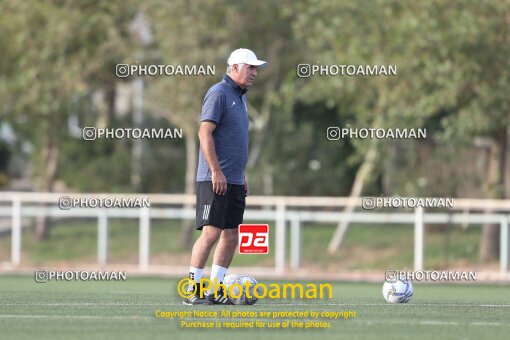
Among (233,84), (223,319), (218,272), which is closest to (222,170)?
(233,84)

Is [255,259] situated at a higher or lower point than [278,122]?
lower

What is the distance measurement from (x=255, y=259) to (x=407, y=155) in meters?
5.45

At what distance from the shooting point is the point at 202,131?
37.8 ft

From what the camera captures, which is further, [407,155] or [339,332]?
[407,155]

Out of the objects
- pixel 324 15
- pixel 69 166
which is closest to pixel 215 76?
pixel 324 15

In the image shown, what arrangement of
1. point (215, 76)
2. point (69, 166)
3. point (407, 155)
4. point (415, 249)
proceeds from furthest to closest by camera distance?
point (69, 166), point (407, 155), point (215, 76), point (415, 249)

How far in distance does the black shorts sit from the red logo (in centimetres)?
57

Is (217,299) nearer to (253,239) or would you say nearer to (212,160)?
(253,239)

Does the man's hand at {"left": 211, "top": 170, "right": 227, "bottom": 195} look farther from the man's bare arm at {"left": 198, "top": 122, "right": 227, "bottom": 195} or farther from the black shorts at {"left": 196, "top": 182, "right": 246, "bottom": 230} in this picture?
the black shorts at {"left": 196, "top": 182, "right": 246, "bottom": 230}

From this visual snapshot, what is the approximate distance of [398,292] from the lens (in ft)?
40.3

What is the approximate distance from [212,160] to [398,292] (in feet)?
7.85

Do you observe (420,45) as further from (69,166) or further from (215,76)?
(69,166)

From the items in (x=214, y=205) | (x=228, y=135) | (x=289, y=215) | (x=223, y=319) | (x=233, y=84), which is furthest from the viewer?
(x=289, y=215)

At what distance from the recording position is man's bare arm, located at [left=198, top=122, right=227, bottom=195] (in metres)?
11.4
